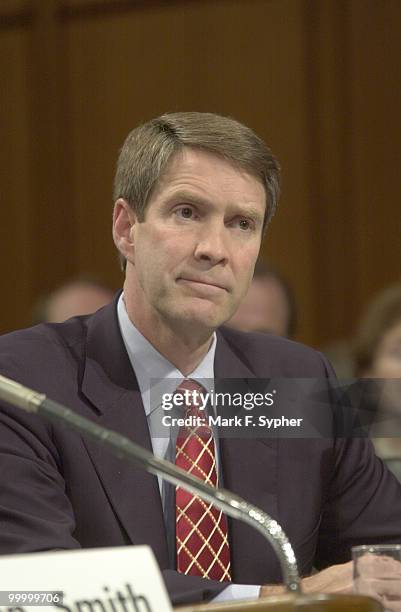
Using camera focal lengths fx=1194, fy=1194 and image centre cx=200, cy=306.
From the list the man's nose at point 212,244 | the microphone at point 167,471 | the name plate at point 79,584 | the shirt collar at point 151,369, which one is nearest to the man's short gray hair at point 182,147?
the man's nose at point 212,244

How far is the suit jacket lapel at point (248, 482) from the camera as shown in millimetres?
2338

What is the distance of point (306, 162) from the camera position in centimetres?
540

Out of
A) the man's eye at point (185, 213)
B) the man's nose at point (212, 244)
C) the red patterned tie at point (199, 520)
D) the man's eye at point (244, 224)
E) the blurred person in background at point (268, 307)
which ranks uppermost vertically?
the man's eye at point (185, 213)

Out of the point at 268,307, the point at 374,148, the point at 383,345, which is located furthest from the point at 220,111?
the point at 383,345

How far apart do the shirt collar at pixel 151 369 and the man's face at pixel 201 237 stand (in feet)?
0.30

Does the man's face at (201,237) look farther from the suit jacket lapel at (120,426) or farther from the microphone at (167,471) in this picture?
the microphone at (167,471)

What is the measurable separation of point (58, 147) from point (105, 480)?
11.9ft

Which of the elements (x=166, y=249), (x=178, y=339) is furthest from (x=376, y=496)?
(x=166, y=249)

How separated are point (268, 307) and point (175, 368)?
217cm

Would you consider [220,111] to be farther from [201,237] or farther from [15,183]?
[201,237]

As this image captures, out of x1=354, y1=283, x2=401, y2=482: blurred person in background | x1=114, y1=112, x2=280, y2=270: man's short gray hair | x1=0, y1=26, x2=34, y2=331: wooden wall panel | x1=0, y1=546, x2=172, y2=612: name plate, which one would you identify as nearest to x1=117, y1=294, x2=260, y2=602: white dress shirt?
x1=114, y1=112, x2=280, y2=270: man's short gray hair

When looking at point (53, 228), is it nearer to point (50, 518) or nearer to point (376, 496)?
point (376, 496)

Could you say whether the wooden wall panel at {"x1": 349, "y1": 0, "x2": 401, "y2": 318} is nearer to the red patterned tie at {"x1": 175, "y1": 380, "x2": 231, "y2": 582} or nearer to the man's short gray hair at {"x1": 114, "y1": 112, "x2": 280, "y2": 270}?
the man's short gray hair at {"x1": 114, "y1": 112, "x2": 280, "y2": 270}

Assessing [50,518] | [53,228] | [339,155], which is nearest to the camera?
[50,518]
